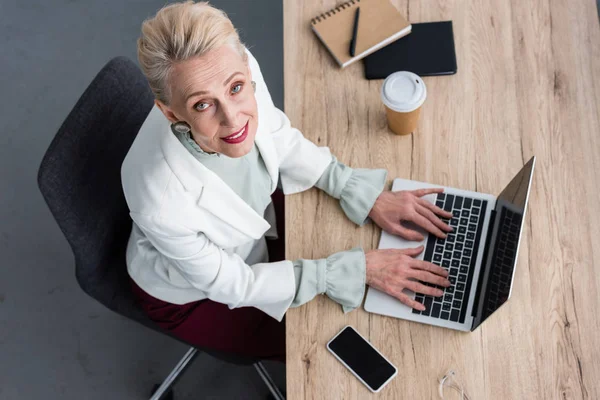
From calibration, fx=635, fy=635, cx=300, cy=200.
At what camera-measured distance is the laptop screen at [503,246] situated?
1154 millimetres

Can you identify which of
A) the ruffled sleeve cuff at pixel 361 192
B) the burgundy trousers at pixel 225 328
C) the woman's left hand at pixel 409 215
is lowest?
the burgundy trousers at pixel 225 328

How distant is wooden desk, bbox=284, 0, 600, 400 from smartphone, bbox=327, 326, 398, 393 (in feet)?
0.05

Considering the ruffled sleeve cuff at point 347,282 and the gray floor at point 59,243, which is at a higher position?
the ruffled sleeve cuff at point 347,282

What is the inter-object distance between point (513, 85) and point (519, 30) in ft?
0.52

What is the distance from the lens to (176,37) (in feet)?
3.39

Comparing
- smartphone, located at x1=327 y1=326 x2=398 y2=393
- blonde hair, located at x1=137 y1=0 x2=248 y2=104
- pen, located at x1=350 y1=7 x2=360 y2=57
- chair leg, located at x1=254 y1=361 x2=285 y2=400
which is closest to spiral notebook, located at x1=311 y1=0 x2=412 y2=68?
pen, located at x1=350 y1=7 x2=360 y2=57

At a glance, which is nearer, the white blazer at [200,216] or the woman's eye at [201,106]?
the woman's eye at [201,106]

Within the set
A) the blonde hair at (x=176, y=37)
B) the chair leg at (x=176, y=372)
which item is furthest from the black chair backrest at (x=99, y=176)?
the chair leg at (x=176, y=372)

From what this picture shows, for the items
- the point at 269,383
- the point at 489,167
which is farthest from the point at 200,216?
the point at 269,383

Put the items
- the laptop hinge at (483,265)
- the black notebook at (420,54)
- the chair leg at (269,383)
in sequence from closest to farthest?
the laptop hinge at (483,265) → the black notebook at (420,54) → the chair leg at (269,383)

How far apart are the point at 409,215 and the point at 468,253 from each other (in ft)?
0.48

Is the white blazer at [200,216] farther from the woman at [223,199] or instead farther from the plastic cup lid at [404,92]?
the plastic cup lid at [404,92]

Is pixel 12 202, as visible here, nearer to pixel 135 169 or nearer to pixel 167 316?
pixel 167 316

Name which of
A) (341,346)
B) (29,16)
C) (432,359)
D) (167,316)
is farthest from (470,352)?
(29,16)
